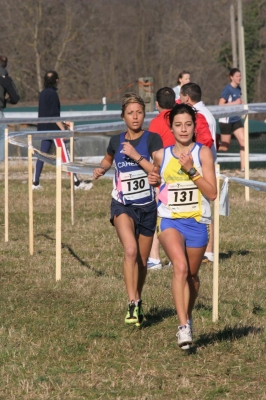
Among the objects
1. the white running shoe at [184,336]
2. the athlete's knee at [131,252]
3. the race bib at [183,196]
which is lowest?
the white running shoe at [184,336]

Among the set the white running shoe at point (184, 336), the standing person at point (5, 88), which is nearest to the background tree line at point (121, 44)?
the standing person at point (5, 88)

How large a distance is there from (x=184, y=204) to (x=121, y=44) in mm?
58814

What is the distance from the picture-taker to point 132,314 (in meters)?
6.38

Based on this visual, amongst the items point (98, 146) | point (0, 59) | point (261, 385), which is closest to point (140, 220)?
point (261, 385)

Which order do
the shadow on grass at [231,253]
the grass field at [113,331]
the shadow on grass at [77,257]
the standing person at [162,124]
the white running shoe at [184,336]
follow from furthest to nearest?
the shadow on grass at [231,253] → the shadow on grass at [77,257] → the standing person at [162,124] → the white running shoe at [184,336] → the grass field at [113,331]

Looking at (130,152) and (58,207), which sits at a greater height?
(130,152)

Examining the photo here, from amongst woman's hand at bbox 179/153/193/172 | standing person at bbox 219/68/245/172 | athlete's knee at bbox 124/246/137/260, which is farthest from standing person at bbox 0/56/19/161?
woman's hand at bbox 179/153/193/172

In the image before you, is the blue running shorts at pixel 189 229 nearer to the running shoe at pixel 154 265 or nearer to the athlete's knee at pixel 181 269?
the athlete's knee at pixel 181 269

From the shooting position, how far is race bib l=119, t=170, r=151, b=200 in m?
6.46

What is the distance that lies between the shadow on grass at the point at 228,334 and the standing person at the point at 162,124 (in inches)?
87.1

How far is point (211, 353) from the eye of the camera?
572 cm

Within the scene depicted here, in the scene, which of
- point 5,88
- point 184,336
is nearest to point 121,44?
point 5,88

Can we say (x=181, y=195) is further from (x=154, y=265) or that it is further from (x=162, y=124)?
(x=154, y=265)

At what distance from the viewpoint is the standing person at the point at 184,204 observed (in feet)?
18.4
